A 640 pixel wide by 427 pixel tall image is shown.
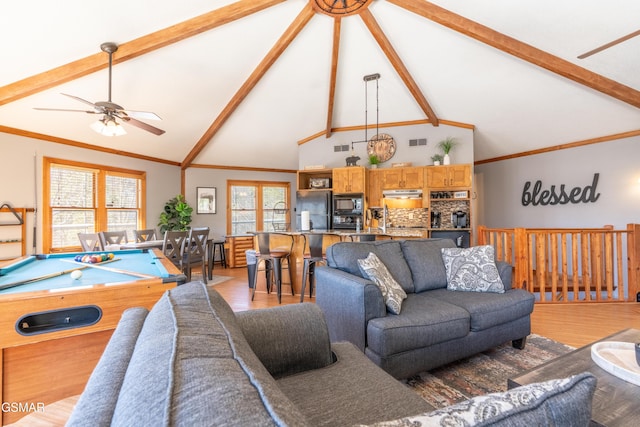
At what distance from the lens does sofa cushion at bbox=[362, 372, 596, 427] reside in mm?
465

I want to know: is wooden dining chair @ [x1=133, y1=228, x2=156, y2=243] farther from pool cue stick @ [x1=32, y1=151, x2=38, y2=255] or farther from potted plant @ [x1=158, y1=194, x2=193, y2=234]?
potted plant @ [x1=158, y1=194, x2=193, y2=234]

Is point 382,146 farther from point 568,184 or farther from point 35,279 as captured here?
point 35,279

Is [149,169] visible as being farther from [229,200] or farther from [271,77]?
[271,77]

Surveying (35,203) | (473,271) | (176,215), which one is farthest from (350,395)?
(176,215)

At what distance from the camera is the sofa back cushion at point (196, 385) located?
432 millimetres

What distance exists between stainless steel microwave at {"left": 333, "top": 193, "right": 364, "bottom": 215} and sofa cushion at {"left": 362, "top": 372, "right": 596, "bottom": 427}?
18.8ft

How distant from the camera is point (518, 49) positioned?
12.6 feet

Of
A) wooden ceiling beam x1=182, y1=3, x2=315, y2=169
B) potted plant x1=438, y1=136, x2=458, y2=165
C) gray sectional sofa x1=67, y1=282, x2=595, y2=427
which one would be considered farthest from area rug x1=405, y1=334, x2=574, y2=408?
wooden ceiling beam x1=182, y1=3, x2=315, y2=169

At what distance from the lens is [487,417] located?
461mm

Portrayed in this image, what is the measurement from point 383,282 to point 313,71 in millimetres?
3985

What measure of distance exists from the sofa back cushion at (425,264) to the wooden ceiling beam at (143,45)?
10.4ft

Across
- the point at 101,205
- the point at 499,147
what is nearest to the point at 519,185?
the point at 499,147

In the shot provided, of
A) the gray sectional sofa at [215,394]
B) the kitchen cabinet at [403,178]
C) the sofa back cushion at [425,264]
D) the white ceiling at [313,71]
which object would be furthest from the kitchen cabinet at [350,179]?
the gray sectional sofa at [215,394]

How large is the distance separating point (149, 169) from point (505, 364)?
693 centimetres
